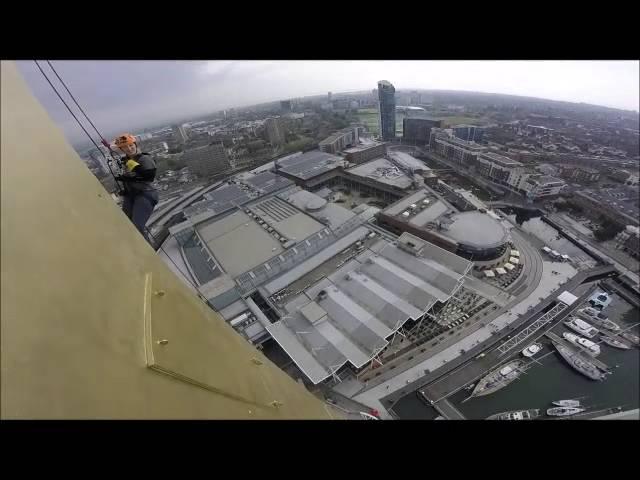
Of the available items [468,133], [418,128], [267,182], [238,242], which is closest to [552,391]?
[238,242]

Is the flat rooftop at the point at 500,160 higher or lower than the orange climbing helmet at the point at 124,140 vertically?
lower

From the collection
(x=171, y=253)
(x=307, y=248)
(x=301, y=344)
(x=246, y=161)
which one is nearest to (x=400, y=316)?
(x=301, y=344)

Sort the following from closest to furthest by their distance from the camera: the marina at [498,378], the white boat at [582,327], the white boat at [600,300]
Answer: the marina at [498,378]
the white boat at [582,327]
the white boat at [600,300]

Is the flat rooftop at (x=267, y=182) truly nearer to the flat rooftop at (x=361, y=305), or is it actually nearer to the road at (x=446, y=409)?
the flat rooftop at (x=361, y=305)

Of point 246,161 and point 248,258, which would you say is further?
point 246,161

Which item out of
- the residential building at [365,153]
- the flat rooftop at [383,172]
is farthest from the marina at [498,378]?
the residential building at [365,153]

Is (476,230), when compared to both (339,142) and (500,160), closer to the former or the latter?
(500,160)

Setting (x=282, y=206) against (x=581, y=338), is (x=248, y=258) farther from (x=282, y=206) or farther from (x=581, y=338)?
(x=581, y=338)
